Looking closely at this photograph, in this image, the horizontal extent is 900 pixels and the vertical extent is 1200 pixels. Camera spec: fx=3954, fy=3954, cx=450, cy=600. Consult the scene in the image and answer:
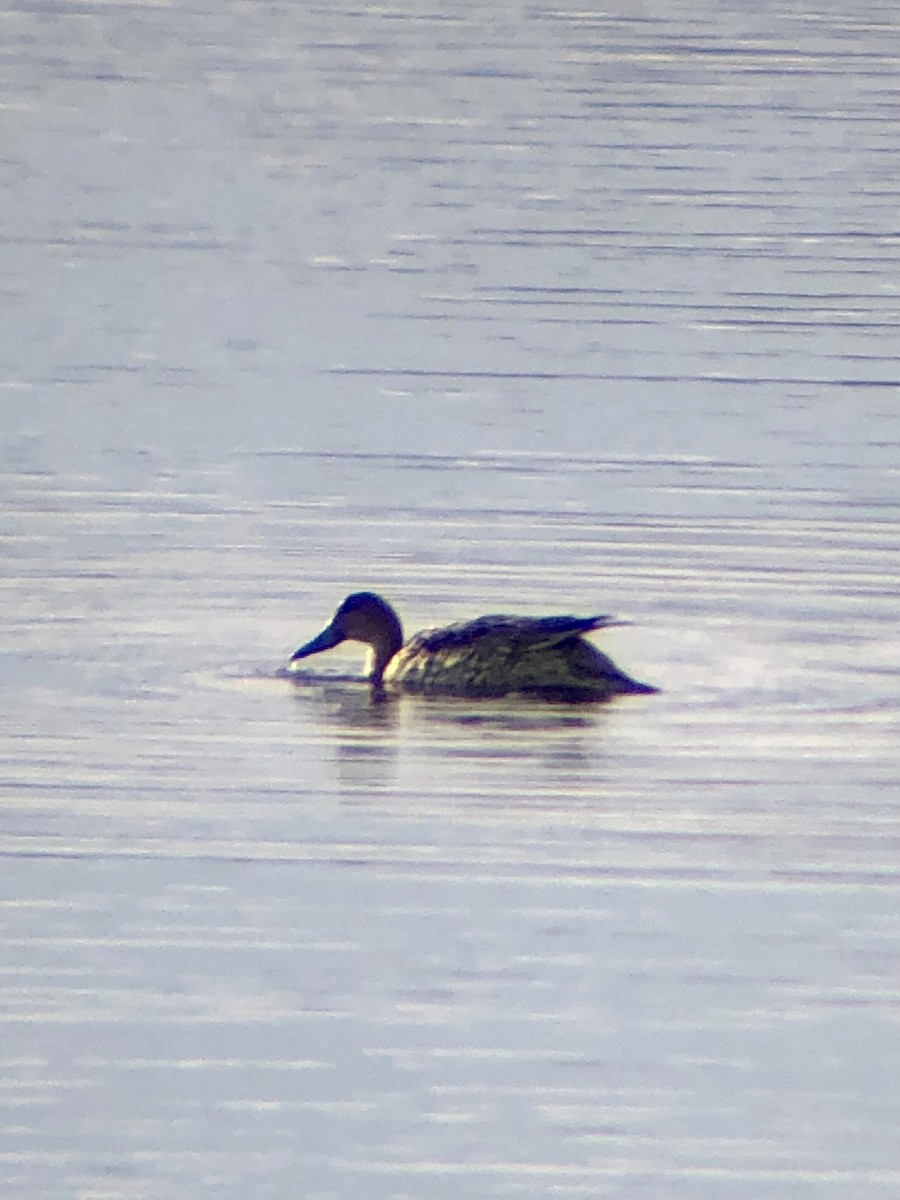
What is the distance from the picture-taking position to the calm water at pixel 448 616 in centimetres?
805

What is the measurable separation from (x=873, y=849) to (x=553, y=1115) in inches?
81.6

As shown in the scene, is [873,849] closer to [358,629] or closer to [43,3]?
[358,629]

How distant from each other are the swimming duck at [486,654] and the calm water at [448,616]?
12cm

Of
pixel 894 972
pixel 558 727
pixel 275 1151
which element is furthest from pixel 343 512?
pixel 275 1151

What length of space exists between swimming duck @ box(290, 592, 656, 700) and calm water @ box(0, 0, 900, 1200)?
4.7 inches

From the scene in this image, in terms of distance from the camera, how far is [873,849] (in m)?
9.78

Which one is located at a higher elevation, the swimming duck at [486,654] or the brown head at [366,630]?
the brown head at [366,630]

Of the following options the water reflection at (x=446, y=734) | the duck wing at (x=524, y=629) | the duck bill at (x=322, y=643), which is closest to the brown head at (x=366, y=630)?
the duck bill at (x=322, y=643)

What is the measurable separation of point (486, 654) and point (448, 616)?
40.4 inches

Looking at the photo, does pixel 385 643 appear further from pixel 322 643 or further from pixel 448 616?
pixel 448 616

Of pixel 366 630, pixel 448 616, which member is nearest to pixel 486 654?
pixel 366 630

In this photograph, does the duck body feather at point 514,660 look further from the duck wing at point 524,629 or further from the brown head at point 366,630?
the brown head at point 366,630

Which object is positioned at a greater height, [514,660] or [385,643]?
[385,643]

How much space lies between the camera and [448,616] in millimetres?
12594
